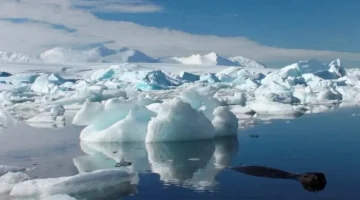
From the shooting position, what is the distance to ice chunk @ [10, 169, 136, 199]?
6.76m

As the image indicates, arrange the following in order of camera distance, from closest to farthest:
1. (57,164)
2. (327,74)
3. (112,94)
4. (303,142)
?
(57,164) < (303,142) < (112,94) < (327,74)

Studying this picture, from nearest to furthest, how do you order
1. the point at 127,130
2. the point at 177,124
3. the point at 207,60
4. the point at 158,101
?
the point at 177,124
the point at 127,130
the point at 158,101
the point at 207,60

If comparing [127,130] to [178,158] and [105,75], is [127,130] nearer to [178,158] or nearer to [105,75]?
[178,158]

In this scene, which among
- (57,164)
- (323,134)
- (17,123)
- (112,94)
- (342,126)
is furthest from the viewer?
(112,94)

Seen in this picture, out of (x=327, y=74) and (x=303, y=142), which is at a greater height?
(x=327, y=74)

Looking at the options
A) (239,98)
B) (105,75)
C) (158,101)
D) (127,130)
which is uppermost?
(105,75)

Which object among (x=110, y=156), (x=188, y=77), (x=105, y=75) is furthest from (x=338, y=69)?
(x=110, y=156)

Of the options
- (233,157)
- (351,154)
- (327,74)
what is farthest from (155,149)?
(327,74)

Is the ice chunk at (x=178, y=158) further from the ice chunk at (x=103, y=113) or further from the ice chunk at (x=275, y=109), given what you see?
the ice chunk at (x=275, y=109)

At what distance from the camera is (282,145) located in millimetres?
11195

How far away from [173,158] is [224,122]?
3.07 meters

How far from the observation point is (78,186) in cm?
696

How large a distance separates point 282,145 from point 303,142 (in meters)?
0.73

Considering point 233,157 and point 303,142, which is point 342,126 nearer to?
point 303,142
